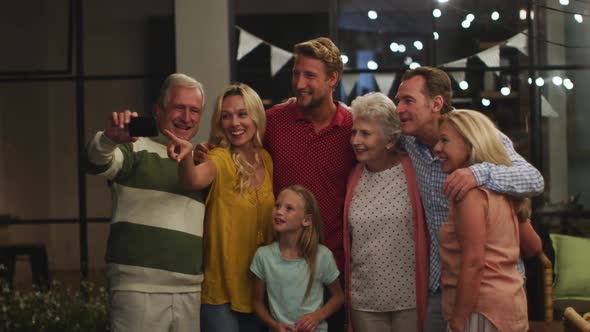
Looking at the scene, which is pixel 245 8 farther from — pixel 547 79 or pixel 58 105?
pixel 547 79

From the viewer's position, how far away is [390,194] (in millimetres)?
3279

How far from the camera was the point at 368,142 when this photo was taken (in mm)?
3256

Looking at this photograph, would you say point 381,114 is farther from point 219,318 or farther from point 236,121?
point 219,318

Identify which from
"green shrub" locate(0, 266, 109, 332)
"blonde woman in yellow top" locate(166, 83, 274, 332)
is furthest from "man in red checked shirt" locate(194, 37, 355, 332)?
"green shrub" locate(0, 266, 109, 332)

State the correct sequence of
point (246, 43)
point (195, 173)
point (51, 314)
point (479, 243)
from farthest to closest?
point (246, 43) → point (51, 314) → point (195, 173) → point (479, 243)

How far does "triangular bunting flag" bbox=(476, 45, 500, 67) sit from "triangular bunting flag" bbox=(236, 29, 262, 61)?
4.58 feet

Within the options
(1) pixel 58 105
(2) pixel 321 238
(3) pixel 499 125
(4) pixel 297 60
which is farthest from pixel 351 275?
(1) pixel 58 105

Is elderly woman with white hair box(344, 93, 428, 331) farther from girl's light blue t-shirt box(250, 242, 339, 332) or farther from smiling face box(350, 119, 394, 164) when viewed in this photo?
girl's light blue t-shirt box(250, 242, 339, 332)

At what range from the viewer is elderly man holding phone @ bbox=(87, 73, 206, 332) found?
9.95ft

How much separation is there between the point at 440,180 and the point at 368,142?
289 mm

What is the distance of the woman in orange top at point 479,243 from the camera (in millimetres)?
2801

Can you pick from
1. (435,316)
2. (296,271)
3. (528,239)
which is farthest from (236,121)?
(528,239)

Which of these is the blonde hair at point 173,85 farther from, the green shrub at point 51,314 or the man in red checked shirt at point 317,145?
the green shrub at point 51,314

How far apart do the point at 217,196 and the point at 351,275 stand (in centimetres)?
56
